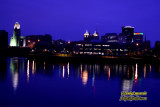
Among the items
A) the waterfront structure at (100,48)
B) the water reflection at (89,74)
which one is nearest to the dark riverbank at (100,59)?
the water reflection at (89,74)

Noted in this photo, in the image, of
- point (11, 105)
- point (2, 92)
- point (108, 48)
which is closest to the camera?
point (11, 105)

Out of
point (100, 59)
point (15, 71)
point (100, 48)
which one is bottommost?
point (15, 71)

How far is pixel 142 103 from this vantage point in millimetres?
25703

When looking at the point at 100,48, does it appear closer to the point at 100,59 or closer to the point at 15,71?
the point at 100,59

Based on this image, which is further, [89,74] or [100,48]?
[100,48]

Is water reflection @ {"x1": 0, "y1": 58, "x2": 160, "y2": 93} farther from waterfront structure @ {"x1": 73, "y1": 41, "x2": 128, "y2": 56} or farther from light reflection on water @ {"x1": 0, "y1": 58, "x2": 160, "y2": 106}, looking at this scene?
waterfront structure @ {"x1": 73, "y1": 41, "x2": 128, "y2": 56}

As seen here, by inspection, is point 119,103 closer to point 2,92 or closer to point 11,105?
point 11,105

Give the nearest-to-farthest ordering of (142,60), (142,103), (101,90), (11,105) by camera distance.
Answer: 1. (11,105)
2. (142,103)
3. (101,90)
4. (142,60)

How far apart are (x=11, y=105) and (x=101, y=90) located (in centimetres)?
1353

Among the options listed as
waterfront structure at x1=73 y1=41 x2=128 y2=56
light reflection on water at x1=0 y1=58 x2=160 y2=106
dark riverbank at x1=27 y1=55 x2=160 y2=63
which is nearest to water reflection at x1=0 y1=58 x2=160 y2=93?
light reflection on water at x1=0 y1=58 x2=160 y2=106

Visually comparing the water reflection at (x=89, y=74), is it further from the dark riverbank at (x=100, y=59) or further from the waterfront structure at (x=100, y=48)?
the waterfront structure at (x=100, y=48)

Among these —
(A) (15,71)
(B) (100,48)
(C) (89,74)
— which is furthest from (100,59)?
(B) (100,48)

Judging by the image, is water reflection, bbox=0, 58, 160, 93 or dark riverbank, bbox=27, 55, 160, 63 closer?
water reflection, bbox=0, 58, 160, 93

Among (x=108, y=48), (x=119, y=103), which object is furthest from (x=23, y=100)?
(x=108, y=48)
